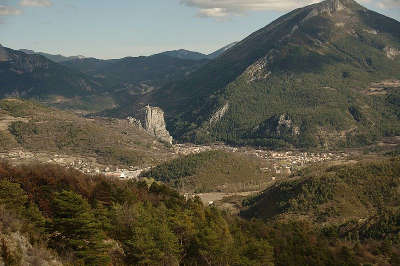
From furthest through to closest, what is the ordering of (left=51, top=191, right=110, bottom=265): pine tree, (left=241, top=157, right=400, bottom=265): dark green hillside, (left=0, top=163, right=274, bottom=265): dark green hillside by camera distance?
(left=241, top=157, right=400, bottom=265): dark green hillside, (left=0, top=163, right=274, bottom=265): dark green hillside, (left=51, top=191, right=110, bottom=265): pine tree

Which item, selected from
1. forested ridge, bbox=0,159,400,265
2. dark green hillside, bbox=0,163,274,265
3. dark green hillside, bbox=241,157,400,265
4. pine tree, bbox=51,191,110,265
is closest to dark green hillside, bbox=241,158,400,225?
dark green hillside, bbox=241,157,400,265

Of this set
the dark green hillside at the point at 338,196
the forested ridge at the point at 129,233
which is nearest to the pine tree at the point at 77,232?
the forested ridge at the point at 129,233

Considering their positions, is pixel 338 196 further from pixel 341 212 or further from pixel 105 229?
pixel 105 229

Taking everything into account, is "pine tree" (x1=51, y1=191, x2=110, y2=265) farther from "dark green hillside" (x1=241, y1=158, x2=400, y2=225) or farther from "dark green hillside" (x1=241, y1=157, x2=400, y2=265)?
"dark green hillside" (x1=241, y1=158, x2=400, y2=225)

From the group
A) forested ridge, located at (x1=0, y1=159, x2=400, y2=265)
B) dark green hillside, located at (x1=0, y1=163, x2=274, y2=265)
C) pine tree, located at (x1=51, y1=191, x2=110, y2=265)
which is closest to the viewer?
pine tree, located at (x1=51, y1=191, x2=110, y2=265)

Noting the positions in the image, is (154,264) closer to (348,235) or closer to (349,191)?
(348,235)

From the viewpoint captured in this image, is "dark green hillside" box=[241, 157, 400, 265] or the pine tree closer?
the pine tree

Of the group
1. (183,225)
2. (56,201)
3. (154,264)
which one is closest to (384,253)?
(183,225)

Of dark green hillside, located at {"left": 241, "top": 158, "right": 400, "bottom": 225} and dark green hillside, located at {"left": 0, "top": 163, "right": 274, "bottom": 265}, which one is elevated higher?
dark green hillside, located at {"left": 0, "top": 163, "right": 274, "bottom": 265}

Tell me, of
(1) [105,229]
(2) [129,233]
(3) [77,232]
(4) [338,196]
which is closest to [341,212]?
(4) [338,196]

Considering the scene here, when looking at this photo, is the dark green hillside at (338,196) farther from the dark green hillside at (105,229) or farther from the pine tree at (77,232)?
the pine tree at (77,232)

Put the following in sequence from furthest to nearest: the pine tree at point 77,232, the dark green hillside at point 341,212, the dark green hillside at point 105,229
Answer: the dark green hillside at point 341,212, the dark green hillside at point 105,229, the pine tree at point 77,232

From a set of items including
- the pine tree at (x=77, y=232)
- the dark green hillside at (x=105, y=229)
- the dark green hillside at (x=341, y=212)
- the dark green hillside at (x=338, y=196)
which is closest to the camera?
the pine tree at (x=77, y=232)
